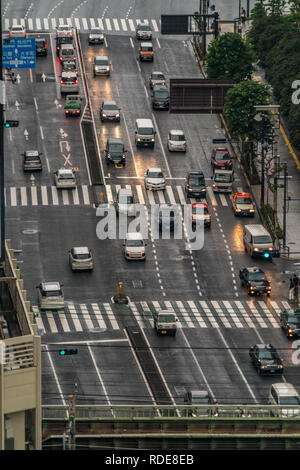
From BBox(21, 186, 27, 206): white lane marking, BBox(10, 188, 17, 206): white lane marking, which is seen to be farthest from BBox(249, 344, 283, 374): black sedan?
BBox(10, 188, 17, 206): white lane marking

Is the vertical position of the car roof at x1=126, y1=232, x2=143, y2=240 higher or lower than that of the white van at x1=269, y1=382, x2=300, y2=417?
higher

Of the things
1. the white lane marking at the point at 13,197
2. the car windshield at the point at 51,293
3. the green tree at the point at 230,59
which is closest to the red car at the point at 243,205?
the white lane marking at the point at 13,197

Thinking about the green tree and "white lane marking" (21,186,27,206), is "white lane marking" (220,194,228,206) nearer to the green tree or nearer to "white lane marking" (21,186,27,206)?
"white lane marking" (21,186,27,206)

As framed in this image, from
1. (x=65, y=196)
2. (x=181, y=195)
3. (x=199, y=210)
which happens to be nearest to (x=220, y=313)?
(x=199, y=210)

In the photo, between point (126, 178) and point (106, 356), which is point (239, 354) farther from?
point (126, 178)

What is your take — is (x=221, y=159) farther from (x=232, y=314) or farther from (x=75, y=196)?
(x=232, y=314)
